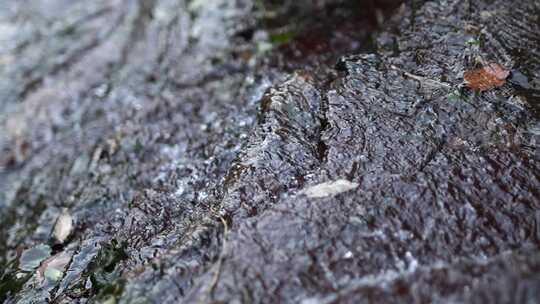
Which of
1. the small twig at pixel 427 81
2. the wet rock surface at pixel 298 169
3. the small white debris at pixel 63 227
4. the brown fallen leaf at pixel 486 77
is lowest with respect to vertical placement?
the small white debris at pixel 63 227

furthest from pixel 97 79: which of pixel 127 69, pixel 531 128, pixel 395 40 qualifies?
pixel 531 128

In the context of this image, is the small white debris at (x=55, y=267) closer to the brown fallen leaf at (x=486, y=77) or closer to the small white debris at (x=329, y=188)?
the small white debris at (x=329, y=188)

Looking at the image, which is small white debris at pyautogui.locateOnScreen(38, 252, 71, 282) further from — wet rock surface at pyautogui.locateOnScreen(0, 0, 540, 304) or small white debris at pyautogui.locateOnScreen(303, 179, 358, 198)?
small white debris at pyautogui.locateOnScreen(303, 179, 358, 198)

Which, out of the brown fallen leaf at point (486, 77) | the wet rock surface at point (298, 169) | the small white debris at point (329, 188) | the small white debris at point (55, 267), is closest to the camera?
the wet rock surface at point (298, 169)

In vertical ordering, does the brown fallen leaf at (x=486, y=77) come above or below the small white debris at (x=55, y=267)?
above

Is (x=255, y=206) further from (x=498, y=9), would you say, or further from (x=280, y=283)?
(x=498, y=9)

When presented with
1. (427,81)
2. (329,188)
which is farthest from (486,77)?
(329,188)

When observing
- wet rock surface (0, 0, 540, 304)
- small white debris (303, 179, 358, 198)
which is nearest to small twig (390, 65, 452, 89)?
wet rock surface (0, 0, 540, 304)

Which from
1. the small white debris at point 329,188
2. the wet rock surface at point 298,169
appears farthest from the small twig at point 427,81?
the small white debris at point 329,188
